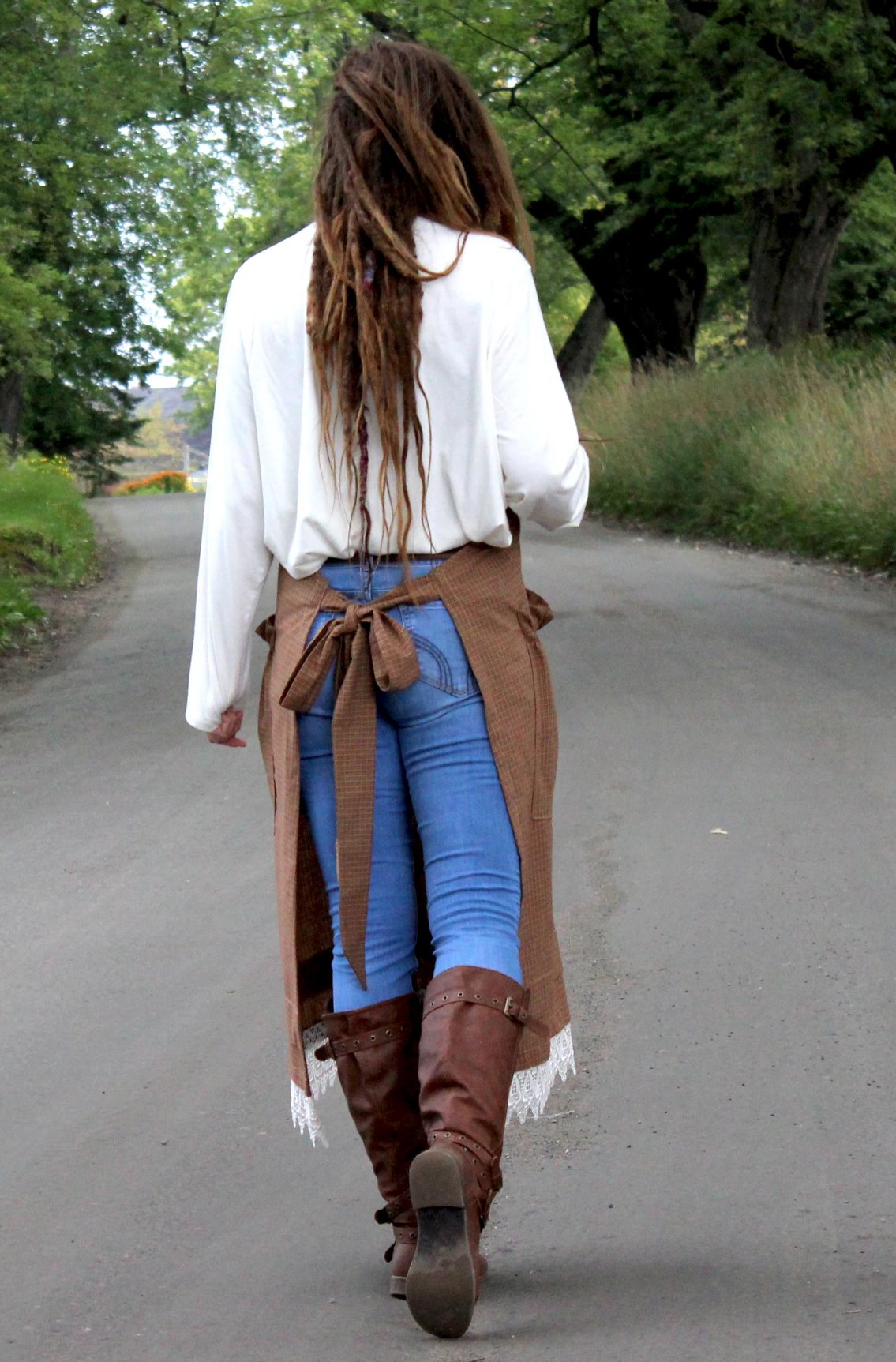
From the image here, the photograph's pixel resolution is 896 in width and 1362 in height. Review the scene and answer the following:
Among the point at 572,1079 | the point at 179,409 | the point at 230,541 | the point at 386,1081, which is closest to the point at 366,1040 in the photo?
the point at 386,1081

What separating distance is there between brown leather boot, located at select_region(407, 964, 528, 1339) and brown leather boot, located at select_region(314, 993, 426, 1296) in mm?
77

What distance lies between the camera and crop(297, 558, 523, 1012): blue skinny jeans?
107 inches

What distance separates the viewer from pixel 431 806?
2754mm

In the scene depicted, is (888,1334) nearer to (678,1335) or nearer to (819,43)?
(678,1335)

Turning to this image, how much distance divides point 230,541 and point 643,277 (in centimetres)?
2481

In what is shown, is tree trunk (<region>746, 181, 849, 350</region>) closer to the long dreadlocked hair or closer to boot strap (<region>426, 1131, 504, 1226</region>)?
the long dreadlocked hair

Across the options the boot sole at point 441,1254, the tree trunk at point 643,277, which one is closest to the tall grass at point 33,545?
the tree trunk at point 643,277

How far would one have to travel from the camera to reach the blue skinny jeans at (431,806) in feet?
8.96

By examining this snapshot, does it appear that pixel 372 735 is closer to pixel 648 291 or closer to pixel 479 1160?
pixel 479 1160

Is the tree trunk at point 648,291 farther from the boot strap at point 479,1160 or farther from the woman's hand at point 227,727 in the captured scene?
the boot strap at point 479,1160

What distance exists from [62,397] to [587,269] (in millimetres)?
17356

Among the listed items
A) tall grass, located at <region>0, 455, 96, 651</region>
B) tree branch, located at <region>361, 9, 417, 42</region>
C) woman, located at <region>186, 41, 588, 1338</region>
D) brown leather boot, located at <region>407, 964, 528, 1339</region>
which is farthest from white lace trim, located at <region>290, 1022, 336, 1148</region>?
tree branch, located at <region>361, 9, 417, 42</region>

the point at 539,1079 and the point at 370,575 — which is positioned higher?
the point at 370,575

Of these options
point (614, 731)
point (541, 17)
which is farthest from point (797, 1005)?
point (541, 17)
